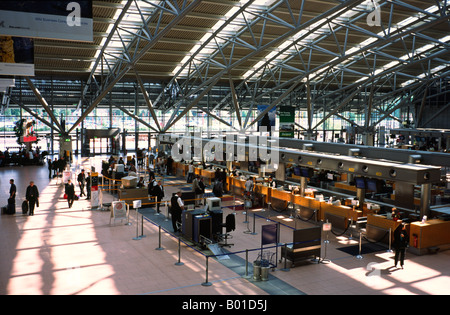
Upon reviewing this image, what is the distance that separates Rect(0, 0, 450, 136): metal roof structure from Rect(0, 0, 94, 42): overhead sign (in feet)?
27.1

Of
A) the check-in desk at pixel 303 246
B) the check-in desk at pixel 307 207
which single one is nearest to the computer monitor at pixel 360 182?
the check-in desk at pixel 307 207

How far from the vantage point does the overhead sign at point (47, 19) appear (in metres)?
7.96

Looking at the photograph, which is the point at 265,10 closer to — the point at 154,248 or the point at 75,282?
the point at 154,248

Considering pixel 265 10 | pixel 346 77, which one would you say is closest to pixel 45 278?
pixel 265 10

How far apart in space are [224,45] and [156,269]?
17.8 metres

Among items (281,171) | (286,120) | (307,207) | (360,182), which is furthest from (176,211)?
(286,120)

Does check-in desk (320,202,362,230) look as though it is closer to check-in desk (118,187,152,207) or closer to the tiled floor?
the tiled floor

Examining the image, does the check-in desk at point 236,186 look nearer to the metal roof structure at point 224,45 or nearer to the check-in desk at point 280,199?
the check-in desk at point 280,199

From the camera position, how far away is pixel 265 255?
1223cm

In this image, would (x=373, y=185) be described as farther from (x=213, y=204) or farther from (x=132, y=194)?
(x=132, y=194)

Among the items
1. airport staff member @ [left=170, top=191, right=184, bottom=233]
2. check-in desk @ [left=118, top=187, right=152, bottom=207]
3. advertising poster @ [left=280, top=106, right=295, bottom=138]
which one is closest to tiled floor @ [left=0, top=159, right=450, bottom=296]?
airport staff member @ [left=170, top=191, right=184, bottom=233]

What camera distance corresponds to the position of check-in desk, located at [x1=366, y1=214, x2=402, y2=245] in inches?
535

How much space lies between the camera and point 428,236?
12.9 m

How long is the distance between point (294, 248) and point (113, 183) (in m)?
13.6
